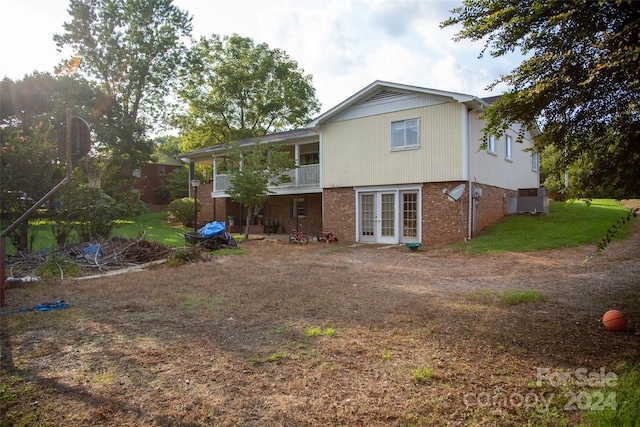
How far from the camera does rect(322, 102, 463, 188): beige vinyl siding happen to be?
14742 mm

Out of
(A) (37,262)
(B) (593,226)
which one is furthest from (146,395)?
(B) (593,226)

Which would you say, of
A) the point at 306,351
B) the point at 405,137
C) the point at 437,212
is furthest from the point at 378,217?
the point at 306,351

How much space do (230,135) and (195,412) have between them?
3703 centimetres

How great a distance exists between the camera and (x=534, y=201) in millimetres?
18422

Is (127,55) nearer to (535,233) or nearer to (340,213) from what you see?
(340,213)

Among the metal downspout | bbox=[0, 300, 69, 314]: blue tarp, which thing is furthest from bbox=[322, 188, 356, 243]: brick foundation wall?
bbox=[0, 300, 69, 314]: blue tarp

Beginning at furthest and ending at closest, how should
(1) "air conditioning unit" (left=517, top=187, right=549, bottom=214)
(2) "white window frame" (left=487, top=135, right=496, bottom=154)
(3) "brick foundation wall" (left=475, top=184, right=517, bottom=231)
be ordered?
1. (1) "air conditioning unit" (left=517, top=187, right=549, bottom=214)
2. (2) "white window frame" (left=487, top=135, right=496, bottom=154)
3. (3) "brick foundation wall" (left=475, top=184, right=517, bottom=231)

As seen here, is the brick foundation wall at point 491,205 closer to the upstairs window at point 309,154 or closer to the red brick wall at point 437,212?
the red brick wall at point 437,212

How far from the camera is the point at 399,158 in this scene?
16.0 meters

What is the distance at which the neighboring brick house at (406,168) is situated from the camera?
14.7m

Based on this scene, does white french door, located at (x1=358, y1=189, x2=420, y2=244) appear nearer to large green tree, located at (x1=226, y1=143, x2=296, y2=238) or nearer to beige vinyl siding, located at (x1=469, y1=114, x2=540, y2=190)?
beige vinyl siding, located at (x1=469, y1=114, x2=540, y2=190)

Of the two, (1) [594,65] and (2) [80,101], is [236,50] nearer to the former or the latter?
(2) [80,101]

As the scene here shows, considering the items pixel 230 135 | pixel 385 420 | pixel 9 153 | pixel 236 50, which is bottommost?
pixel 385 420

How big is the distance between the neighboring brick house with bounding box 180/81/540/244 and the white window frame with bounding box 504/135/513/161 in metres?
0.05
